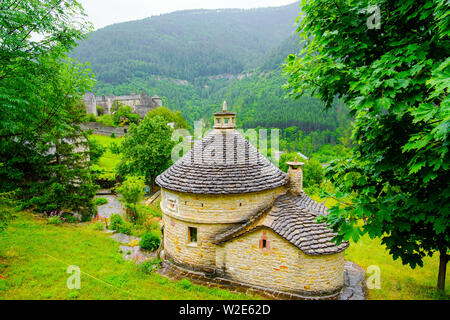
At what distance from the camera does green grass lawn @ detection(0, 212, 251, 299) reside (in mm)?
9984

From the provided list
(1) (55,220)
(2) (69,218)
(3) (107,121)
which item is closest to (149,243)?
(1) (55,220)

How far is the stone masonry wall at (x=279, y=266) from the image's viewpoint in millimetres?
10523

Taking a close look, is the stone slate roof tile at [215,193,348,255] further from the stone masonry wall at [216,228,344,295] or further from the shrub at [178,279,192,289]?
the shrub at [178,279,192,289]

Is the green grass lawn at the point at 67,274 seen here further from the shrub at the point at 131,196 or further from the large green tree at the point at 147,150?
the large green tree at the point at 147,150

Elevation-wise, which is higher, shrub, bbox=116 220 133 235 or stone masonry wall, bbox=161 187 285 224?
stone masonry wall, bbox=161 187 285 224

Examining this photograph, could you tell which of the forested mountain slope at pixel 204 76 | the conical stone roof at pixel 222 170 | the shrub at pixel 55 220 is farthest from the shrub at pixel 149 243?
the forested mountain slope at pixel 204 76

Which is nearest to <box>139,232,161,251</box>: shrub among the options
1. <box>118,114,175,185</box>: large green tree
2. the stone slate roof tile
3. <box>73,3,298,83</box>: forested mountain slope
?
the stone slate roof tile

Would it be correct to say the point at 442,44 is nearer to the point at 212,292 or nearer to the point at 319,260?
the point at 319,260

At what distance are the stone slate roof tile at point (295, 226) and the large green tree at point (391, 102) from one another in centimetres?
380

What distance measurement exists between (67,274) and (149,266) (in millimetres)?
3466

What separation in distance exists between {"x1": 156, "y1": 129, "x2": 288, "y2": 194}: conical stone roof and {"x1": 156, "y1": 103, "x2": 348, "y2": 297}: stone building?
47 mm

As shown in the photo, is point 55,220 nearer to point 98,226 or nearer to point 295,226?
point 98,226

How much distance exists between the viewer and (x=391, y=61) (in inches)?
206
